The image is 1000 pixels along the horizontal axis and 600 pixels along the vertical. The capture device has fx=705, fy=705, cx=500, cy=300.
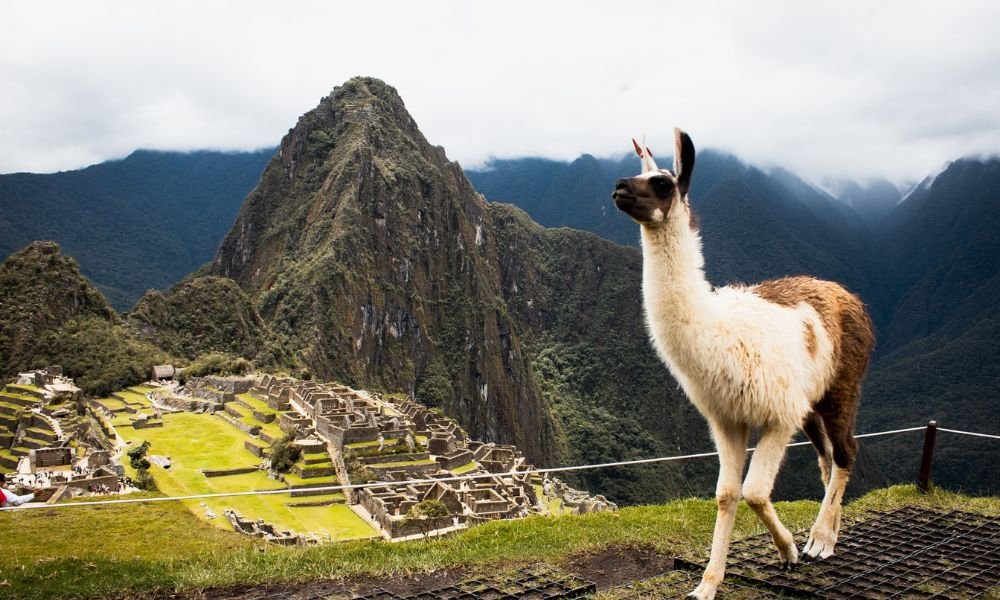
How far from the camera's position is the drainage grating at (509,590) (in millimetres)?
3422

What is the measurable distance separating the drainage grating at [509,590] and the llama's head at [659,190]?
6.00 feet

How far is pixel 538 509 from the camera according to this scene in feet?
60.1

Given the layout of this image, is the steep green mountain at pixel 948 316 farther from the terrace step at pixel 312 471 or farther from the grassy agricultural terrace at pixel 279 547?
the grassy agricultural terrace at pixel 279 547

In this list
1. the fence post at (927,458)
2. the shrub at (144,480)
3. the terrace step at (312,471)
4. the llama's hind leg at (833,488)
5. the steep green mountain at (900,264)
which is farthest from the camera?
the steep green mountain at (900,264)

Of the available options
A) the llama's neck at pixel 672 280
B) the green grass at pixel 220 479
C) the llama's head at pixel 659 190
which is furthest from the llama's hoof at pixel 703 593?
the green grass at pixel 220 479

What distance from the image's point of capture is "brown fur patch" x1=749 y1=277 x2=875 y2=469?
12.0 feet

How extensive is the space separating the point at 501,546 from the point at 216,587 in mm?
1738

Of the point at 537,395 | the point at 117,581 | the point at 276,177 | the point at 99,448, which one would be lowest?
the point at 537,395

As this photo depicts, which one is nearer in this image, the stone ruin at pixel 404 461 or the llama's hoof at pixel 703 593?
the llama's hoof at pixel 703 593

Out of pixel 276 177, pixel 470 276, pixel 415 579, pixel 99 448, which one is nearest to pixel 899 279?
pixel 470 276

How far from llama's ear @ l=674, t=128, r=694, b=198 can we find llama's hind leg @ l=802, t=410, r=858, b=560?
163cm

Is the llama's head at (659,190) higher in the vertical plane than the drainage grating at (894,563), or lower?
higher

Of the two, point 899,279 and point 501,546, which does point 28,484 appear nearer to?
point 501,546

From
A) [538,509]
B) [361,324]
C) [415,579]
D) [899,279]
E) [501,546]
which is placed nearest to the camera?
[415,579]
